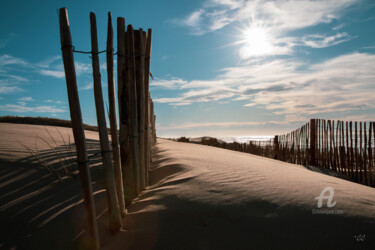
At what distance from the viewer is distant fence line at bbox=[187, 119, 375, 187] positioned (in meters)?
6.53

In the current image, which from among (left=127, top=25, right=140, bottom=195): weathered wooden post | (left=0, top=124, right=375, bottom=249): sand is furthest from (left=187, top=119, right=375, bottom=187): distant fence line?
(left=127, top=25, right=140, bottom=195): weathered wooden post

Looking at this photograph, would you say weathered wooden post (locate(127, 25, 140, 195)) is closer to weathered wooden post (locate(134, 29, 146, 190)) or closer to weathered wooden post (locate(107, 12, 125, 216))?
weathered wooden post (locate(134, 29, 146, 190))

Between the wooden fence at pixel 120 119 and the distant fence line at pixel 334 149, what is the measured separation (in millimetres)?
6359

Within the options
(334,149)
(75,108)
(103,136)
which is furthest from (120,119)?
(334,149)

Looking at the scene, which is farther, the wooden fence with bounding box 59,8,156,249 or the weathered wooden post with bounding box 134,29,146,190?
the weathered wooden post with bounding box 134,29,146,190

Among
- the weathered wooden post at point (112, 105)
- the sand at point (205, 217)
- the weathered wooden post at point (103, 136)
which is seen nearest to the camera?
the sand at point (205, 217)

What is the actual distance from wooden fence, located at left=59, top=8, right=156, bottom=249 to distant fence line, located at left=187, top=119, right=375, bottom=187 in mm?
6359

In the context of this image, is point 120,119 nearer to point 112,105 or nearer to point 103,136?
point 112,105

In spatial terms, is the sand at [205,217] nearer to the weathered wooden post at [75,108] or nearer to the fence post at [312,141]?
the weathered wooden post at [75,108]

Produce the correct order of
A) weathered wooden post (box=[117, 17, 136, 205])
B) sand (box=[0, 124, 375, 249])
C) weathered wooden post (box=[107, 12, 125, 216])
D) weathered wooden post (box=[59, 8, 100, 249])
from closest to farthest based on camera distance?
weathered wooden post (box=[59, 8, 100, 249]), sand (box=[0, 124, 375, 249]), weathered wooden post (box=[107, 12, 125, 216]), weathered wooden post (box=[117, 17, 136, 205])

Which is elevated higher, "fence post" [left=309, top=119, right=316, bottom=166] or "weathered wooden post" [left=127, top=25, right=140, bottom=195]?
"weathered wooden post" [left=127, top=25, right=140, bottom=195]

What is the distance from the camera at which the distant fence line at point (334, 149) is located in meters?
6.53

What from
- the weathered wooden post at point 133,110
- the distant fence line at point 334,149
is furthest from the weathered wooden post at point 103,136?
the distant fence line at point 334,149

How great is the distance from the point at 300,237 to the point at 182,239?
2.94 feet
